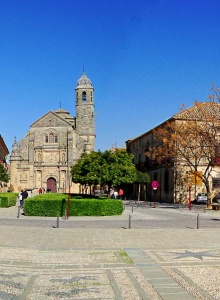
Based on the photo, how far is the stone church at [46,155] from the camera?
234 feet

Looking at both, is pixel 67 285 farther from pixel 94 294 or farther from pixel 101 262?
pixel 101 262

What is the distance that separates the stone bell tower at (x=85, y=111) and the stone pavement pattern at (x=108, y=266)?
211 ft

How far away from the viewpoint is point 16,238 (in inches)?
548

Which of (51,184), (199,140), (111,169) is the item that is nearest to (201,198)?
(199,140)

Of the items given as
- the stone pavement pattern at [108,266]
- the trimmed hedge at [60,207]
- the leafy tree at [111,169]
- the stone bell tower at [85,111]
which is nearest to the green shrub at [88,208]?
the trimmed hedge at [60,207]

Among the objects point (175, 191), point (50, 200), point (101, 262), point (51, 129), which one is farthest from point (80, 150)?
point (101, 262)

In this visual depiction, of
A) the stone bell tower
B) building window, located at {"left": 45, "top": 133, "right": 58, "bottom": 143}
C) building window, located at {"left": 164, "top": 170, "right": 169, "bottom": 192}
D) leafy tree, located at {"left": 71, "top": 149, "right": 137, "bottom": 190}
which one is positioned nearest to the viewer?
leafy tree, located at {"left": 71, "top": 149, "right": 137, "bottom": 190}

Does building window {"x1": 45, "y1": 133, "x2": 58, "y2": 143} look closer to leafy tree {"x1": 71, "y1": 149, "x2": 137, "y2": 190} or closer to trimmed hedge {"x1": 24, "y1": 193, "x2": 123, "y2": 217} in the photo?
leafy tree {"x1": 71, "y1": 149, "x2": 137, "y2": 190}

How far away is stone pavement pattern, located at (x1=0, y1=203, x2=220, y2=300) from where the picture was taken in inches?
271

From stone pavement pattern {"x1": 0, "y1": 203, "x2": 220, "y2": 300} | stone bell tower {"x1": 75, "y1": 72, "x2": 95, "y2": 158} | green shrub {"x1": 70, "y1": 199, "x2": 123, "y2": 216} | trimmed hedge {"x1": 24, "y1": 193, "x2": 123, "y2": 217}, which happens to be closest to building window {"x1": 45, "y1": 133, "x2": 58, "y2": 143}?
stone bell tower {"x1": 75, "y1": 72, "x2": 95, "y2": 158}

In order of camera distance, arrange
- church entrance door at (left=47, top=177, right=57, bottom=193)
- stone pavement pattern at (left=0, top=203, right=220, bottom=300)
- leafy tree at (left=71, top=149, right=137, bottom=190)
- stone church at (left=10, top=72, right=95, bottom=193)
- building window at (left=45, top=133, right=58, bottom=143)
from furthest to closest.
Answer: building window at (left=45, top=133, right=58, bottom=143) < church entrance door at (left=47, top=177, right=57, bottom=193) < stone church at (left=10, top=72, right=95, bottom=193) < leafy tree at (left=71, top=149, right=137, bottom=190) < stone pavement pattern at (left=0, top=203, right=220, bottom=300)

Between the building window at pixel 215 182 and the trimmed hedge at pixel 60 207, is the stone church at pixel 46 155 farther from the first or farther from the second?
the trimmed hedge at pixel 60 207

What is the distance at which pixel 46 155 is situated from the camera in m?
Answer: 72.9

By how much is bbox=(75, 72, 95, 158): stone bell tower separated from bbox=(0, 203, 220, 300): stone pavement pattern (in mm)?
64170
